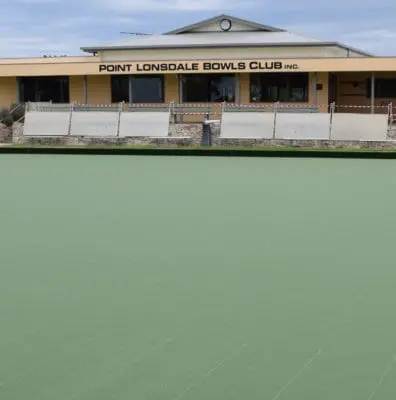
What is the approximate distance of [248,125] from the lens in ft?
84.6

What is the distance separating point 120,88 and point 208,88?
4.16 m

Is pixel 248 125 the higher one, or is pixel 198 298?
pixel 248 125

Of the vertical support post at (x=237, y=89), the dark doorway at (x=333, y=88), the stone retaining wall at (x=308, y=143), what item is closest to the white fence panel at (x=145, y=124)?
the stone retaining wall at (x=308, y=143)

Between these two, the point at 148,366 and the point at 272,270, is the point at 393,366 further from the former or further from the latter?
the point at 272,270

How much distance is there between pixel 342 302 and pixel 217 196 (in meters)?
6.88

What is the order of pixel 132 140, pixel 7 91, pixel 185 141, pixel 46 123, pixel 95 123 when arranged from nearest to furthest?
pixel 185 141
pixel 132 140
pixel 95 123
pixel 46 123
pixel 7 91

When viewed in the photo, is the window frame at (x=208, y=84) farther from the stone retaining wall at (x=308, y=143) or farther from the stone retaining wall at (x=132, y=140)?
the stone retaining wall at (x=308, y=143)

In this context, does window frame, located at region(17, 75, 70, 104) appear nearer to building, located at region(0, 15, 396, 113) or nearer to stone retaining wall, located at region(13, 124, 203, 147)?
building, located at region(0, 15, 396, 113)

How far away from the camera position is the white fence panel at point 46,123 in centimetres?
2755

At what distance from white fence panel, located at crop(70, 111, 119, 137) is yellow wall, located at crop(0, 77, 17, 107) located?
1069 centimetres

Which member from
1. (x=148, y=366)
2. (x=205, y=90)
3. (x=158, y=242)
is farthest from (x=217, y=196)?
(x=205, y=90)

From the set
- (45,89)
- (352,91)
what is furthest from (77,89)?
(352,91)

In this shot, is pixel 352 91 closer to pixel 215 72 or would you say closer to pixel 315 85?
pixel 315 85

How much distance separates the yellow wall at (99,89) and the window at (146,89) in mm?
1291
